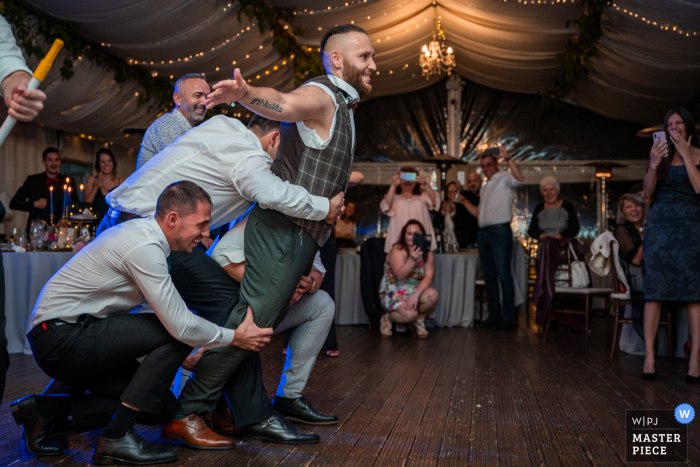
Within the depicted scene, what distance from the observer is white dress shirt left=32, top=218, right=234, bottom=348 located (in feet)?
6.03

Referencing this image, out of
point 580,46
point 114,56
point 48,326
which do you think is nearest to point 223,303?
point 48,326

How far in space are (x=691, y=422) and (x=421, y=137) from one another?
8.22 metres

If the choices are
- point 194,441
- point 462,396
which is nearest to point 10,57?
point 194,441

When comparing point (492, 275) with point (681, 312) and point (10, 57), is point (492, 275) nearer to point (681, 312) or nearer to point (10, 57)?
point (681, 312)

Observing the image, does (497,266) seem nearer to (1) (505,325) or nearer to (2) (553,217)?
(1) (505,325)

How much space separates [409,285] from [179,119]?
3.26m

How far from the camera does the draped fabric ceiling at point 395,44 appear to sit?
5366 mm

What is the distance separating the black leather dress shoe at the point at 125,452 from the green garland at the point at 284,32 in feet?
14.7

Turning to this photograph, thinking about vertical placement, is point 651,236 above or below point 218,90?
below

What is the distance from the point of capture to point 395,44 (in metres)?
8.10

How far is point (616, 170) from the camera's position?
379 inches

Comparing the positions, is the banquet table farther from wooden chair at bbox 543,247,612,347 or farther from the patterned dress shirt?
the patterned dress shirt

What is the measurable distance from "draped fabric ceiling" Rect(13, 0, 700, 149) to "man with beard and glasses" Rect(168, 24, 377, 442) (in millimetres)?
3429

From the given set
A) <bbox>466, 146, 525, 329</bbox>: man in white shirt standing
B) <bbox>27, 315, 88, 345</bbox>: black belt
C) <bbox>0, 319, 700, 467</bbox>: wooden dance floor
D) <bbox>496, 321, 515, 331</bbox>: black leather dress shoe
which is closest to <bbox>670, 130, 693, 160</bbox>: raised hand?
<bbox>0, 319, 700, 467</bbox>: wooden dance floor
